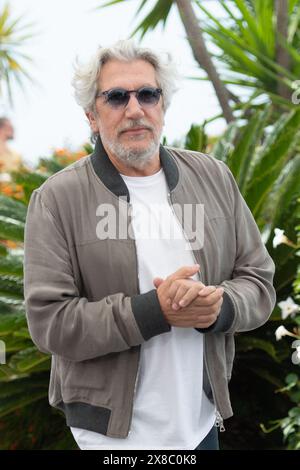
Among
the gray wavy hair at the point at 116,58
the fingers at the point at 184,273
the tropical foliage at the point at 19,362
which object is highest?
the gray wavy hair at the point at 116,58

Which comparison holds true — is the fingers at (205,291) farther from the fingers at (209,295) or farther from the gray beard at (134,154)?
the gray beard at (134,154)

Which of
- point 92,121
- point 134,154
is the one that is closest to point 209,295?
point 134,154

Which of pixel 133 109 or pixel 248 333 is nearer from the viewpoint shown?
pixel 133 109

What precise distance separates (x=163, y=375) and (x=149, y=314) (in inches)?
8.6

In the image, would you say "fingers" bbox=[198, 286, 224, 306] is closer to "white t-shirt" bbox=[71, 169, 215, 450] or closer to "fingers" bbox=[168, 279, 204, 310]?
"fingers" bbox=[168, 279, 204, 310]

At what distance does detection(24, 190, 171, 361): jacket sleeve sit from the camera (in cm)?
222

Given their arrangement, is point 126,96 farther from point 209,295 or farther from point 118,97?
point 209,295

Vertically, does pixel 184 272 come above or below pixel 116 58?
below

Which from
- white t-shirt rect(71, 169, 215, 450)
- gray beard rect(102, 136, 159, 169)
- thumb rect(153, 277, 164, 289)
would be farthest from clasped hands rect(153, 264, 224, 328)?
gray beard rect(102, 136, 159, 169)

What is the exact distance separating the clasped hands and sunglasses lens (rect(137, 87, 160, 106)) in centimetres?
56

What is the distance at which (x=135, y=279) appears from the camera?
2.34m

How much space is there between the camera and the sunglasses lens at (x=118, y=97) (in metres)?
2.42

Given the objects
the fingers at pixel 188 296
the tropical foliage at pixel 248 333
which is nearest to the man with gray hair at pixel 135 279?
the fingers at pixel 188 296
